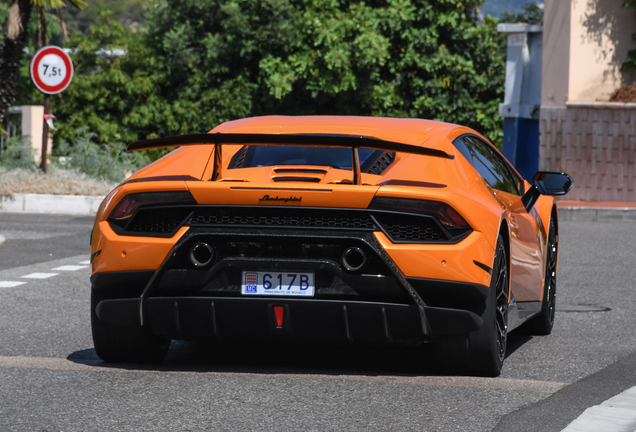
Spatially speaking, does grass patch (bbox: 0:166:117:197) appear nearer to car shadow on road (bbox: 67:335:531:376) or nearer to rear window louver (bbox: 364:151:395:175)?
car shadow on road (bbox: 67:335:531:376)

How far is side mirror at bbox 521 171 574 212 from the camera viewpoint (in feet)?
21.3

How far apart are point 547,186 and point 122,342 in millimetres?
2730

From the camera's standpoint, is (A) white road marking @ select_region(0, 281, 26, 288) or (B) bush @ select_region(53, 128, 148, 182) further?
(B) bush @ select_region(53, 128, 148, 182)

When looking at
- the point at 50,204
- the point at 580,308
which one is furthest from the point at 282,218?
the point at 50,204

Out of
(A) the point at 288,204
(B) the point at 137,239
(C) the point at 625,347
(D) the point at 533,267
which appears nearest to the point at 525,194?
(D) the point at 533,267

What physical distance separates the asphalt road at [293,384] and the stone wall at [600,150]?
14.6 meters

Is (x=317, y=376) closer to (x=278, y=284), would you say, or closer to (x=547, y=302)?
(x=278, y=284)

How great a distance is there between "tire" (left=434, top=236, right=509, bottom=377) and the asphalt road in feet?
0.24

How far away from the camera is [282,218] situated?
503 centimetres

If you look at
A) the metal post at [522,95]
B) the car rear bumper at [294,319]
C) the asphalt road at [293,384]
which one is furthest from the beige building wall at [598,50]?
the car rear bumper at [294,319]

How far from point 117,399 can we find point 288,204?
1166 millimetres

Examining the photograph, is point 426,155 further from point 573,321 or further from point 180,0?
point 180,0

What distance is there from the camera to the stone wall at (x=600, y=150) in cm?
2184

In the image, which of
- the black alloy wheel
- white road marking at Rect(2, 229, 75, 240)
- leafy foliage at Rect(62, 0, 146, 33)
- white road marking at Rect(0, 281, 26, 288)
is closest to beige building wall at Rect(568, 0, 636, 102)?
white road marking at Rect(2, 229, 75, 240)
